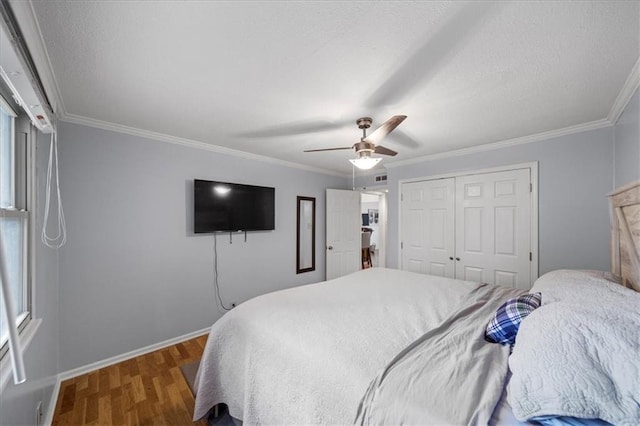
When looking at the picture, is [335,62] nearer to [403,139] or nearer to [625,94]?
[403,139]

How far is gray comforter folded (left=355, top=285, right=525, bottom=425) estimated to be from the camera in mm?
880

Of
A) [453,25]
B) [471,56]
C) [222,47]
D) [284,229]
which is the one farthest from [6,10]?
[284,229]

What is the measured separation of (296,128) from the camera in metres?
2.53

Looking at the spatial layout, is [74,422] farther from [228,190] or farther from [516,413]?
[516,413]

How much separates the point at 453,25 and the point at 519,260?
2816mm

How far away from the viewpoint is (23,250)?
1.54 meters

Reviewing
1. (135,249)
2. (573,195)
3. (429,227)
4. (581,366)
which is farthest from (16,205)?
(573,195)

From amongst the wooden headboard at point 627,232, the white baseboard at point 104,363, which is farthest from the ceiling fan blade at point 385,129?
the white baseboard at point 104,363

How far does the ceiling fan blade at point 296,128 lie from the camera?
7.80 ft

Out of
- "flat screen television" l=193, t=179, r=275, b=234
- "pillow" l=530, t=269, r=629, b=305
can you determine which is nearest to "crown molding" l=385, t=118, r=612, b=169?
"pillow" l=530, t=269, r=629, b=305

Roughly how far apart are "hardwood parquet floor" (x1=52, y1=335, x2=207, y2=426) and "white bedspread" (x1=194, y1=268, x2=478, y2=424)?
0.45 meters

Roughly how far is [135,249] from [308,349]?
7.42 ft

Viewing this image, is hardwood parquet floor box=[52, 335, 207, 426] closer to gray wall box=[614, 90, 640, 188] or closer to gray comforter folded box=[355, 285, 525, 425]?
gray comforter folded box=[355, 285, 525, 425]

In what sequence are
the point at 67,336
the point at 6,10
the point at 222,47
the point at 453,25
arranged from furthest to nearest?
the point at 67,336
the point at 222,47
the point at 453,25
the point at 6,10
